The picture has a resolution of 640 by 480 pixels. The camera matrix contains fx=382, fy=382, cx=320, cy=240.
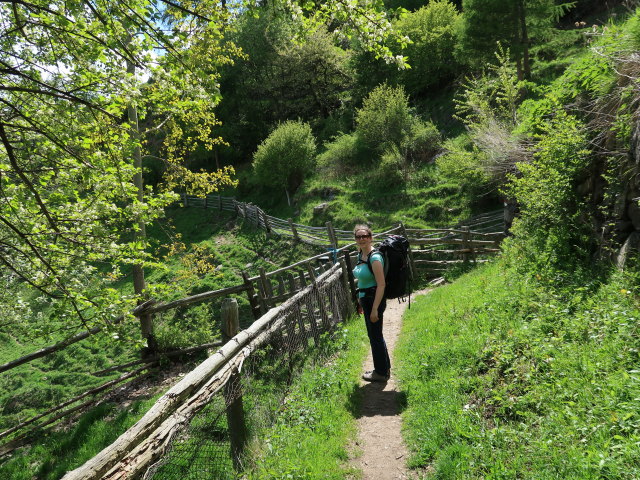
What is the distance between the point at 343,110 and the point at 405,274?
89.3ft

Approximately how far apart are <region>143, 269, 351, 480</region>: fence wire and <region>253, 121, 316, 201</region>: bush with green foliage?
60.3ft

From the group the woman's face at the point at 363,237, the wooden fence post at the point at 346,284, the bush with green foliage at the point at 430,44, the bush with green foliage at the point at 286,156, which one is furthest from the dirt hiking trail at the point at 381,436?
the bush with green foliage at the point at 430,44

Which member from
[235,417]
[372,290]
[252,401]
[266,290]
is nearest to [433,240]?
[266,290]

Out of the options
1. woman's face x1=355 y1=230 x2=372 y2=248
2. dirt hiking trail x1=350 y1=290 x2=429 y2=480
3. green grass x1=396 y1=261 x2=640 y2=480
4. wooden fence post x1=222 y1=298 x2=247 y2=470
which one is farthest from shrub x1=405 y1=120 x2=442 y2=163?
wooden fence post x1=222 y1=298 x2=247 y2=470

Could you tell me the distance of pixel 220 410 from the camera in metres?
3.52

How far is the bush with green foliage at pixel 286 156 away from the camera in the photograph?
77.6 feet

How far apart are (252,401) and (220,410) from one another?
0.46 meters

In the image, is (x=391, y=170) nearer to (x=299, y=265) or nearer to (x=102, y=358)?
(x=299, y=265)

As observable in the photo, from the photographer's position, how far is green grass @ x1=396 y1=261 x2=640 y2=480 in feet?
8.29

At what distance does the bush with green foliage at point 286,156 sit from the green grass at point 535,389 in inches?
777

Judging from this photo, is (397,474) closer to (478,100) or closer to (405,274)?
(405,274)

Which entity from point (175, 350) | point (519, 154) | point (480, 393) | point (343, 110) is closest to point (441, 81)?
point (343, 110)

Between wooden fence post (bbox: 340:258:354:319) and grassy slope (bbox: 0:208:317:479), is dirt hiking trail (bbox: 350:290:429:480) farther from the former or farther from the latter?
grassy slope (bbox: 0:208:317:479)

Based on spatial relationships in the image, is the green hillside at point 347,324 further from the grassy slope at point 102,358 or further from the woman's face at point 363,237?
the woman's face at point 363,237
